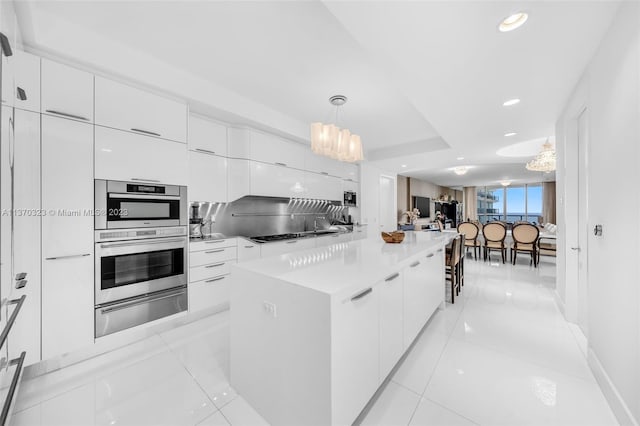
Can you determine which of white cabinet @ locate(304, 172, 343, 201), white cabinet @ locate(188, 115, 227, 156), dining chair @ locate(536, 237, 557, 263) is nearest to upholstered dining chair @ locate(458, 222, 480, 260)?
dining chair @ locate(536, 237, 557, 263)

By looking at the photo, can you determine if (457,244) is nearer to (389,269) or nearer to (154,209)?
(389,269)

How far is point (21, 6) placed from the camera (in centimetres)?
145

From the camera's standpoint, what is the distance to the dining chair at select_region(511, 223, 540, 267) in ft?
16.0

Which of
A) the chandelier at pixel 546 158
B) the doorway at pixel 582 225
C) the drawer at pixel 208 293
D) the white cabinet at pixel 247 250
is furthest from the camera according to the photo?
the chandelier at pixel 546 158

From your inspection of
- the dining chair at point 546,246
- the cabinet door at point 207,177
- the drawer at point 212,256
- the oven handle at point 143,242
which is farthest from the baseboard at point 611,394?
the dining chair at point 546,246

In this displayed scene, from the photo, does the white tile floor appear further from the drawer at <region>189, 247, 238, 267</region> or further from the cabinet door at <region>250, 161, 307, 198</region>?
the cabinet door at <region>250, 161, 307, 198</region>

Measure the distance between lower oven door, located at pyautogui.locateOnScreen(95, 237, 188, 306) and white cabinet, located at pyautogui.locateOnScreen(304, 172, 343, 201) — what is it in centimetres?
221

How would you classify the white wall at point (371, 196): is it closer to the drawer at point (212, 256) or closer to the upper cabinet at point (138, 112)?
the drawer at point (212, 256)

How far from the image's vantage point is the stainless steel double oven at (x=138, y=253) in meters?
1.99

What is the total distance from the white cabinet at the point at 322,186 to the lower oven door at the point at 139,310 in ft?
7.83

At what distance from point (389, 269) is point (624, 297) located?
1.21m

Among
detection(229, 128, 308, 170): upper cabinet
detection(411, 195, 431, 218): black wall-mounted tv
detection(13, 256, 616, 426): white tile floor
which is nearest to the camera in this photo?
detection(13, 256, 616, 426): white tile floor

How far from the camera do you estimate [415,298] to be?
1962 millimetres

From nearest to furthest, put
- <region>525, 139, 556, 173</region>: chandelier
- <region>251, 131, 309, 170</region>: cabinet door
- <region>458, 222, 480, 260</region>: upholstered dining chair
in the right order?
<region>251, 131, 309, 170</region>: cabinet door → <region>525, 139, 556, 173</region>: chandelier → <region>458, 222, 480, 260</region>: upholstered dining chair
